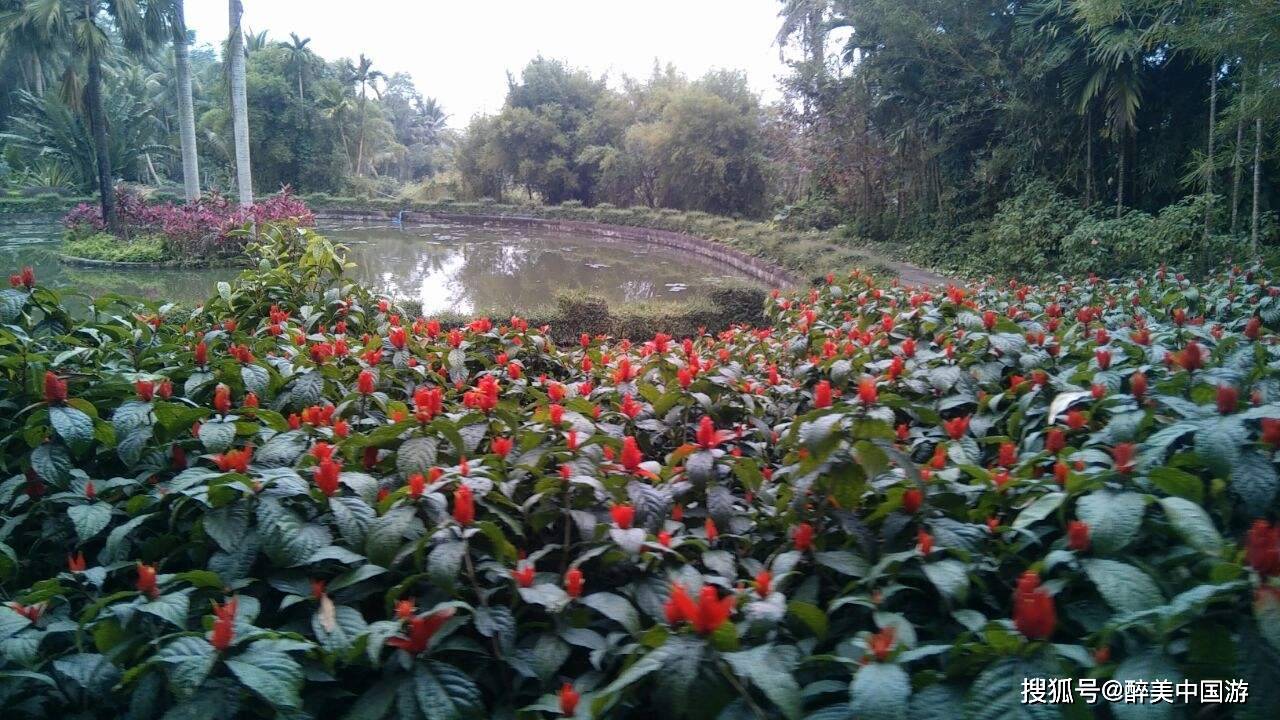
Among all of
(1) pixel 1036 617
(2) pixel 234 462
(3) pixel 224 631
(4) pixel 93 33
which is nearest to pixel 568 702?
(3) pixel 224 631

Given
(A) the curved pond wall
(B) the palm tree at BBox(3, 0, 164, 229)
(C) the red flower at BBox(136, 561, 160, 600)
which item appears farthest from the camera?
(A) the curved pond wall

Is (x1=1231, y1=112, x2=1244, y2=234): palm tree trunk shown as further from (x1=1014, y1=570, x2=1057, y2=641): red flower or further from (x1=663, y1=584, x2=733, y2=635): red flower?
(x1=663, y1=584, x2=733, y2=635): red flower

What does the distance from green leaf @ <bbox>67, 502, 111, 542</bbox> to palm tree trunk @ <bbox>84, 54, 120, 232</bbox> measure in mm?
14239

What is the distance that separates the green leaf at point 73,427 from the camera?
119 centimetres

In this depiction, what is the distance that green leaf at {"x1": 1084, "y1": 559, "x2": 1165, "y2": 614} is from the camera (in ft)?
2.68

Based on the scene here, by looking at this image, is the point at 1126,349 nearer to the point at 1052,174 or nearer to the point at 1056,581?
the point at 1056,581

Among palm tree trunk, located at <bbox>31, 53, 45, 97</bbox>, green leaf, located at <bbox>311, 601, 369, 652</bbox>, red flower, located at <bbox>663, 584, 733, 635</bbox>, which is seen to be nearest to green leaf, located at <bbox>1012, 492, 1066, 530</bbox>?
red flower, located at <bbox>663, 584, 733, 635</bbox>

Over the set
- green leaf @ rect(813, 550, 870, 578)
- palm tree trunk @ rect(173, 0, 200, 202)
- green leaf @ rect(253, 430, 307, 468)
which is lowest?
green leaf @ rect(813, 550, 870, 578)

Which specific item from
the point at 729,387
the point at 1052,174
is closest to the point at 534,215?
the point at 1052,174

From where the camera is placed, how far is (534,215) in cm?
2342

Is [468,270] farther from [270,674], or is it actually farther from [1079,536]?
[1079,536]

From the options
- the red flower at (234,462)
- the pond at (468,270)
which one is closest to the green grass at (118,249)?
the pond at (468,270)

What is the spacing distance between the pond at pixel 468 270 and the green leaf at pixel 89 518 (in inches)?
236

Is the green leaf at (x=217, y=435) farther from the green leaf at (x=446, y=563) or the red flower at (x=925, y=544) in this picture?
the red flower at (x=925, y=544)
